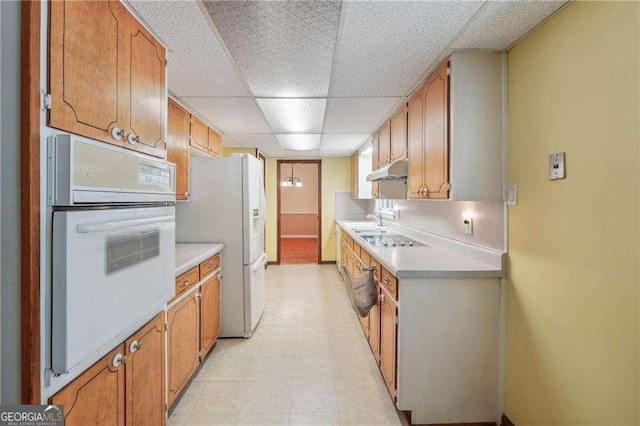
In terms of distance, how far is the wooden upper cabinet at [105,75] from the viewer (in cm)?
91

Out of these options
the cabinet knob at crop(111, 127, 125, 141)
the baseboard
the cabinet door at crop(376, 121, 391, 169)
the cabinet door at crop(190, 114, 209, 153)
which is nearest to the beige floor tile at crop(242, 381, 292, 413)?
the baseboard

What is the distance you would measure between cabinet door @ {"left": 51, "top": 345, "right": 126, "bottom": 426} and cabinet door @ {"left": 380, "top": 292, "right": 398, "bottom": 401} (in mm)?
1392

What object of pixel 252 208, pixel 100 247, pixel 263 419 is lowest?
pixel 263 419

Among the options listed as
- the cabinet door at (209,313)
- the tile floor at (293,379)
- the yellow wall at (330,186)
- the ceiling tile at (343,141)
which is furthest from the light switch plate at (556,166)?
the yellow wall at (330,186)

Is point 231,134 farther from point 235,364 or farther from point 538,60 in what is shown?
point 538,60

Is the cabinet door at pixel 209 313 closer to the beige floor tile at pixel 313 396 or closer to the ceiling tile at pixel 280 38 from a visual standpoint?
the beige floor tile at pixel 313 396

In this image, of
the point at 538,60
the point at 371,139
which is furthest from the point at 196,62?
the point at 371,139

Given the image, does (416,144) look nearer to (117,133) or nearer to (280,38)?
(280,38)

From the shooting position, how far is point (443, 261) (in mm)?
2039

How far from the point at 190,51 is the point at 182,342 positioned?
1776 millimetres

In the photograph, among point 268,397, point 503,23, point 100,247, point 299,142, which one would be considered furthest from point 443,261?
point 299,142

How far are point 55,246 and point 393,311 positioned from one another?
1.65 meters

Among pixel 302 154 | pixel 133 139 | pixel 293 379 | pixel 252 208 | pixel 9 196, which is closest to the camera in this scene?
pixel 9 196

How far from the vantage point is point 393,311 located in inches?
74.2
